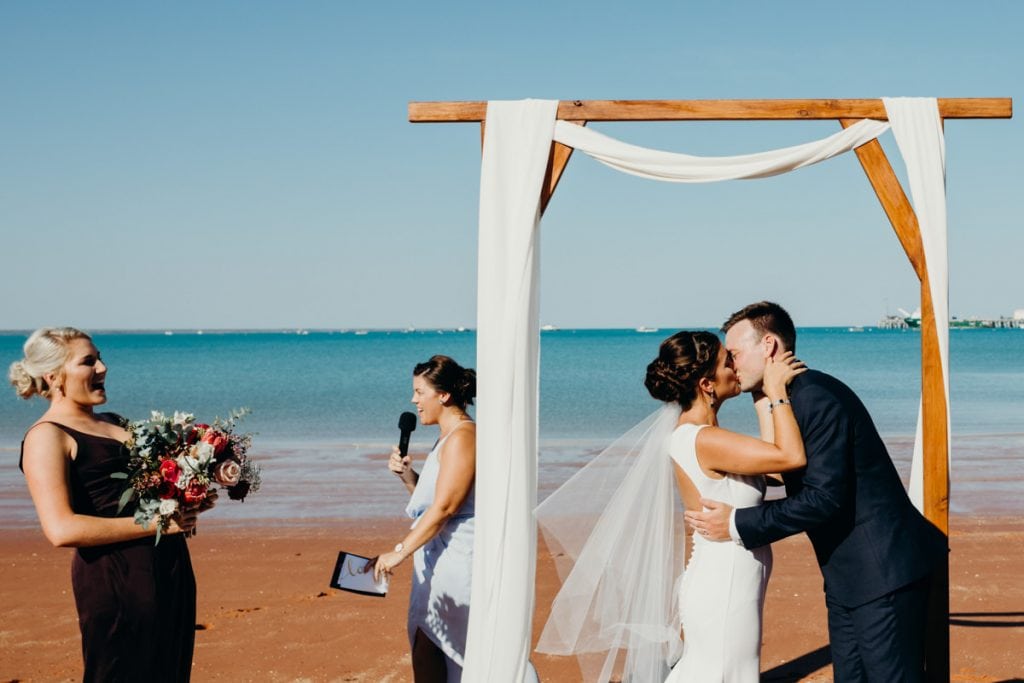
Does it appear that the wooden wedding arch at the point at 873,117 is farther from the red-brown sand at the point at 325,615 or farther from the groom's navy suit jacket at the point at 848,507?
the red-brown sand at the point at 325,615

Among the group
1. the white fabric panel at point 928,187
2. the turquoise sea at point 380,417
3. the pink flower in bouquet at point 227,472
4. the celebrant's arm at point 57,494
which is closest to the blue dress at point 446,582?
the pink flower in bouquet at point 227,472

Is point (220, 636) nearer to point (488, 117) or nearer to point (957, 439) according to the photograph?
point (488, 117)

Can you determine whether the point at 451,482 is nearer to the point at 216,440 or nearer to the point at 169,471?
the point at 216,440

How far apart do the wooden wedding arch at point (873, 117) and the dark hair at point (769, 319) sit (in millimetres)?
896

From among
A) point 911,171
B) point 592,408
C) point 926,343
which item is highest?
point 911,171

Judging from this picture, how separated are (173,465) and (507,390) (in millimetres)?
1416

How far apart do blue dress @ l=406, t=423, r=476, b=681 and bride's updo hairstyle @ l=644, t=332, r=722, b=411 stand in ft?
3.33

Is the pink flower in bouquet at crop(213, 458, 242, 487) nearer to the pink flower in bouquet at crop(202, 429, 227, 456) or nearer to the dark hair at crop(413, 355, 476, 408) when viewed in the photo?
the pink flower in bouquet at crop(202, 429, 227, 456)

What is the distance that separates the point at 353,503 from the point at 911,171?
30.1ft

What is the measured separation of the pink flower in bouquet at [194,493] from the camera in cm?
387

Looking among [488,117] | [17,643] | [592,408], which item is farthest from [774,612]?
[592,408]

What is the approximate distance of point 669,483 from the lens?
462cm

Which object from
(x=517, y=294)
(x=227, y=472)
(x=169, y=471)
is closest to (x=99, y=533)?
(x=169, y=471)

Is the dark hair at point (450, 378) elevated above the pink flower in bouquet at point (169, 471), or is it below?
above
